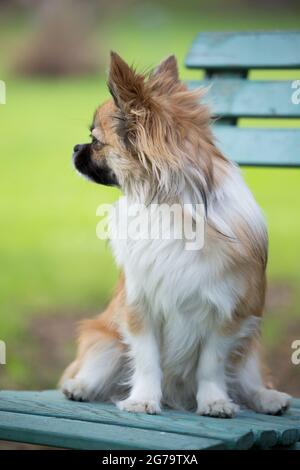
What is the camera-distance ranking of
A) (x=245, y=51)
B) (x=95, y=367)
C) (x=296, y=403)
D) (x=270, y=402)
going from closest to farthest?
(x=270, y=402)
(x=95, y=367)
(x=296, y=403)
(x=245, y=51)

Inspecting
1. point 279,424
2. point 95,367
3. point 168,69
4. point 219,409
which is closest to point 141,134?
point 168,69

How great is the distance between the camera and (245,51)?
14.8ft

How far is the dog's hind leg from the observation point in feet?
12.4

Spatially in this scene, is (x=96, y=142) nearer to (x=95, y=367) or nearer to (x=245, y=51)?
(x=95, y=367)

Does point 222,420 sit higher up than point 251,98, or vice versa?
point 251,98

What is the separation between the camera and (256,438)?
3037 mm

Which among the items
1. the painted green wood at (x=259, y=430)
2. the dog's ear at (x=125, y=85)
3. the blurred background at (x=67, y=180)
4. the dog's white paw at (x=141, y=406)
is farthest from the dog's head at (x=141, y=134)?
the blurred background at (x=67, y=180)

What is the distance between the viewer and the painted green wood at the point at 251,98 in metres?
4.39

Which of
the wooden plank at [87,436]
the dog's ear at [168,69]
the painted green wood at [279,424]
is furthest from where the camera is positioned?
the dog's ear at [168,69]

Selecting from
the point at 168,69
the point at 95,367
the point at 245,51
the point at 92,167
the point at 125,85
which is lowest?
the point at 95,367

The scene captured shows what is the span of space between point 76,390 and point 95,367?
14 cm

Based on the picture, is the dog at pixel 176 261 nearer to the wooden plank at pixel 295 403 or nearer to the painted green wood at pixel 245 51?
the wooden plank at pixel 295 403

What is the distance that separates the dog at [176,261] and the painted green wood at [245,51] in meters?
0.76
